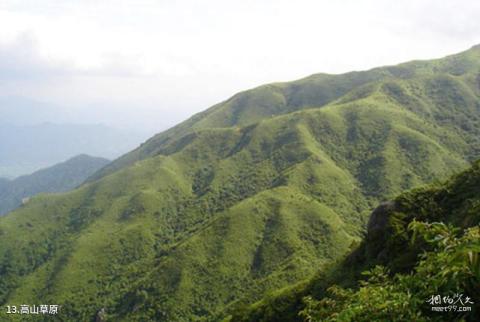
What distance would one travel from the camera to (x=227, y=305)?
506 feet

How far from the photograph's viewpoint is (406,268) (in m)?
39.8

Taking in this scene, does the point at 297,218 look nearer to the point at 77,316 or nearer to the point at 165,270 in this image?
the point at 165,270

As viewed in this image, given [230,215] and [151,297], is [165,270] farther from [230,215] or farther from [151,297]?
[230,215]

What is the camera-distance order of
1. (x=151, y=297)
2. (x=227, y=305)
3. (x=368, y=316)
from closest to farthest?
(x=368, y=316) → (x=227, y=305) → (x=151, y=297)

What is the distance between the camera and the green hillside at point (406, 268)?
9.05 metres

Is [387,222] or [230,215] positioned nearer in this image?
[387,222]

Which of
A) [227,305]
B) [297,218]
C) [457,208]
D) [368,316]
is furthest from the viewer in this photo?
[297,218]

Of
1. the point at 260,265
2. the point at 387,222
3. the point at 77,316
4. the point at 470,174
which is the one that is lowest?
the point at 77,316

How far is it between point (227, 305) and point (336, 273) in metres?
99.6

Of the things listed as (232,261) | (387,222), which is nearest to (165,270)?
(232,261)

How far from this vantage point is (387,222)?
57.4 meters

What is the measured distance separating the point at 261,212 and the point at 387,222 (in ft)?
447

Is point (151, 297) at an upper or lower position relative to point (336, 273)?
lower

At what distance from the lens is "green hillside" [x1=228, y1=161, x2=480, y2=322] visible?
905 centimetres
